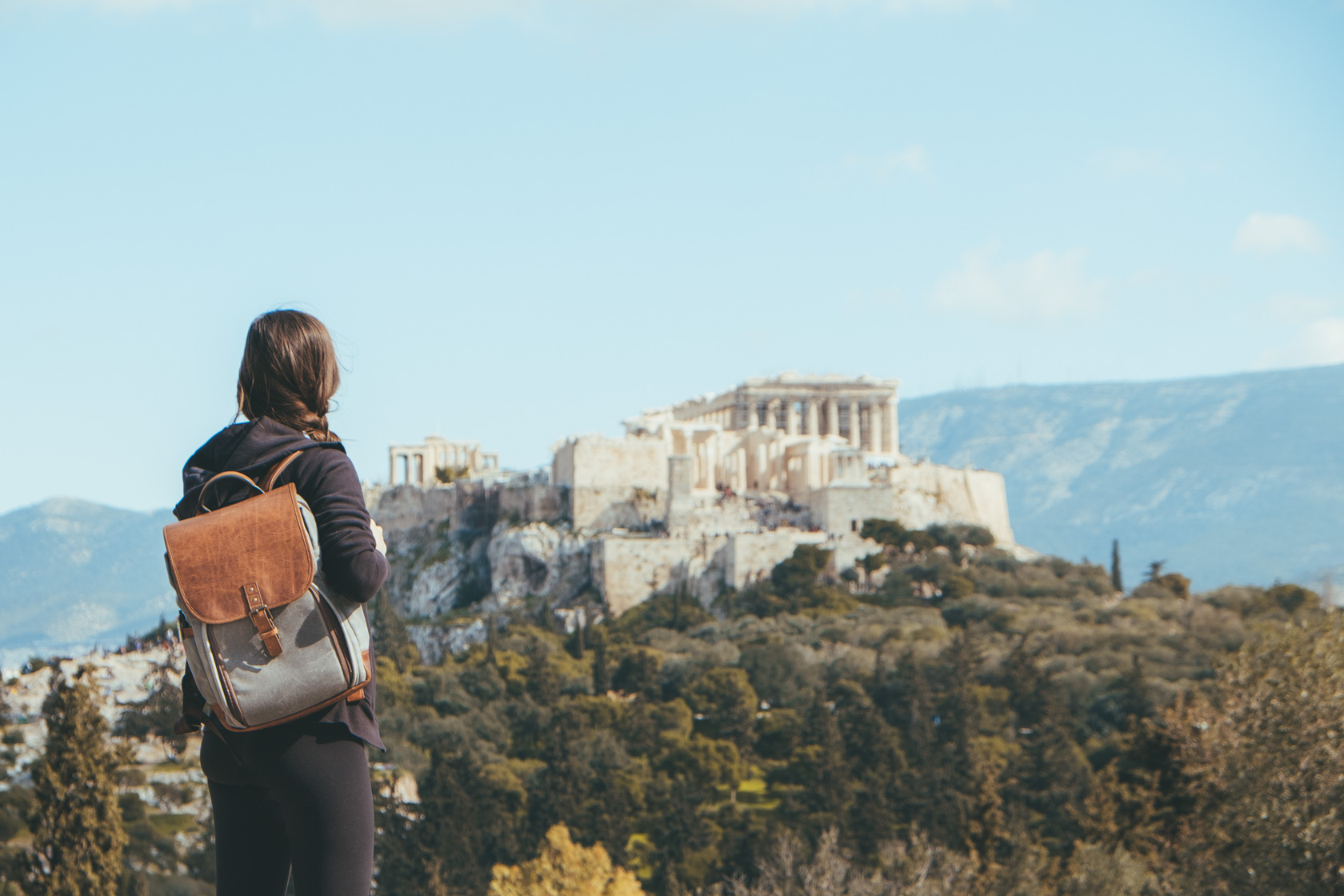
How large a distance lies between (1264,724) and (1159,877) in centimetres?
817

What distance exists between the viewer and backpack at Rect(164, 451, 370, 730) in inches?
148

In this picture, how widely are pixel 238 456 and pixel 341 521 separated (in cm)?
37

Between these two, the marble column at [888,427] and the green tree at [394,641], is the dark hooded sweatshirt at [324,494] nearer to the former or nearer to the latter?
the green tree at [394,641]

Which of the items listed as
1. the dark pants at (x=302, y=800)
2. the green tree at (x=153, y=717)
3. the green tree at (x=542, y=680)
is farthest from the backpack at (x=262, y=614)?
the green tree at (x=542, y=680)

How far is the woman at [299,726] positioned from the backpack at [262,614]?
80 millimetres

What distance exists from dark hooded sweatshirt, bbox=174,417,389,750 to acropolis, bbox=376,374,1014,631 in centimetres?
6303

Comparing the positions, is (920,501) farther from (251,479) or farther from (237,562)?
(237,562)

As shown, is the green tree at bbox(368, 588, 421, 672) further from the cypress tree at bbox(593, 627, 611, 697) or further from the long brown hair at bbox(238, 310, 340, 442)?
the long brown hair at bbox(238, 310, 340, 442)

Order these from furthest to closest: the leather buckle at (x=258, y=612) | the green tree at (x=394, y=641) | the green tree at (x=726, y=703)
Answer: the green tree at (x=394, y=641) < the green tree at (x=726, y=703) < the leather buckle at (x=258, y=612)

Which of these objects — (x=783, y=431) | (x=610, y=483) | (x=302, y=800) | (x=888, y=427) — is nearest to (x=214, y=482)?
(x=302, y=800)

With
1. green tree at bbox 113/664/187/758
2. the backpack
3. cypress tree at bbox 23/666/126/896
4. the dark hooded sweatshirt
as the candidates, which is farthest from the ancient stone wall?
the backpack

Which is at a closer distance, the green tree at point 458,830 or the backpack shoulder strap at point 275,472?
the backpack shoulder strap at point 275,472

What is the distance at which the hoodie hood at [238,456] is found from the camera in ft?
13.2

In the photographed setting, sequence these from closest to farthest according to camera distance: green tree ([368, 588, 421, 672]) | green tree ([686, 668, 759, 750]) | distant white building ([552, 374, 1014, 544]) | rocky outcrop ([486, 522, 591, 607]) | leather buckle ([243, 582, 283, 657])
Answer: leather buckle ([243, 582, 283, 657]) → green tree ([686, 668, 759, 750]) → green tree ([368, 588, 421, 672]) → rocky outcrop ([486, 522, 591, 607]) → distant white building ([552, 374, 1014, 544])
